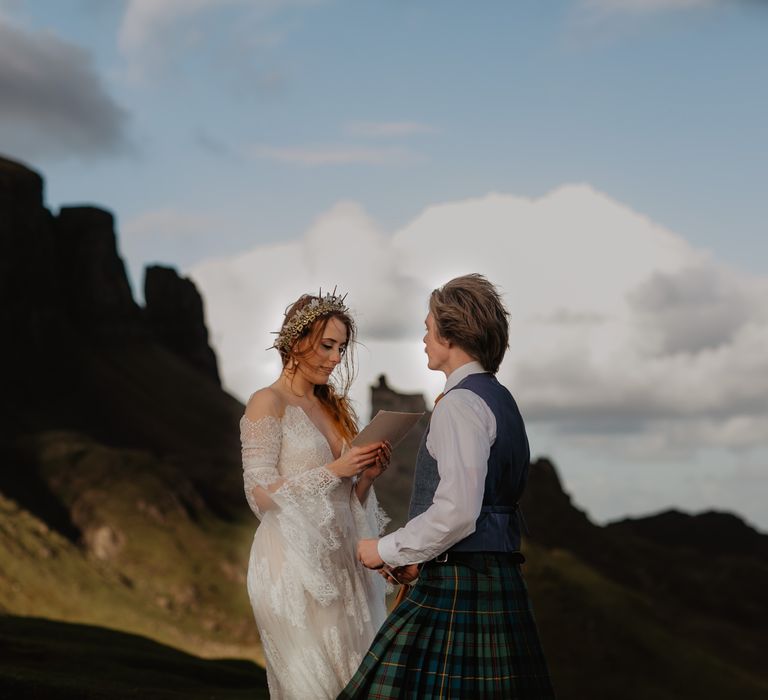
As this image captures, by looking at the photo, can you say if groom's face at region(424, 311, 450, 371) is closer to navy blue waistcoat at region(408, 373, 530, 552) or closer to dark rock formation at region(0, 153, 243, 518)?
navy blue waistcoat at region(408, 373, 530, 552)

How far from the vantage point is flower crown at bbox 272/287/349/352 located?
25.8 ft

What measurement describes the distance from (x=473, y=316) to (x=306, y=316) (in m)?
2.17

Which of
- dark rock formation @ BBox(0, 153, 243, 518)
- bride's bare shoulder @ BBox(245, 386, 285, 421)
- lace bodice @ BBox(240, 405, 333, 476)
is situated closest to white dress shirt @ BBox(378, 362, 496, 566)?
lace bodice @ BBox(240, 405, 333, 476)

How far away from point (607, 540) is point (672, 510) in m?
47.2

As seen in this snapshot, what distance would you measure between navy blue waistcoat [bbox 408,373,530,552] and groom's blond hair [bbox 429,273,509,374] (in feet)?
0.54

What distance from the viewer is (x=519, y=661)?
6.10 metres

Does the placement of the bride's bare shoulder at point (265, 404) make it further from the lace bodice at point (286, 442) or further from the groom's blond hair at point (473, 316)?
the groom's blond hair at point (473, 316)

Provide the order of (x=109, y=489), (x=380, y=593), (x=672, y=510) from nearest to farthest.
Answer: (x=380, y=593)
(x=109, y=489)
(x=672, y=510)

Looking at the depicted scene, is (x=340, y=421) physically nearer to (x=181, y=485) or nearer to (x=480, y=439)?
(x=480, y=439)

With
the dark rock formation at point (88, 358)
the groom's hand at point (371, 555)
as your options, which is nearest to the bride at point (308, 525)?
the groom's hand at point (371, 555)

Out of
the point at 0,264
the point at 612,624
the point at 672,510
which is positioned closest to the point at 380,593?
the point at 612,624

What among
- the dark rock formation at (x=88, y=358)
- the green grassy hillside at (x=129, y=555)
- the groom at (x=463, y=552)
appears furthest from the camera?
the dark rock formation at (x=88, y=358)

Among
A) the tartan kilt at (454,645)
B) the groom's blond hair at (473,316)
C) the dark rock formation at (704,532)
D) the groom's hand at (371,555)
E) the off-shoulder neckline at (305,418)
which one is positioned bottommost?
the tartan kilt at (454,645)

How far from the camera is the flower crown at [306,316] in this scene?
7871mm
